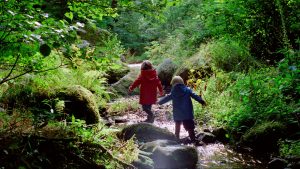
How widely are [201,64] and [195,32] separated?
12.6ft

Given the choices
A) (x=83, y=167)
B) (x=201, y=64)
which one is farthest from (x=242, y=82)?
(x=83, y=167)

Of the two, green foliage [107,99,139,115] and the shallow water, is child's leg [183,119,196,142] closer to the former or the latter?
the shallow water

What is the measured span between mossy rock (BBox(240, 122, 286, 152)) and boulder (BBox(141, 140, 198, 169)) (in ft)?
4.76

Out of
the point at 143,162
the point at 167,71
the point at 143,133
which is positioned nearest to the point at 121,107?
the point at 143,133

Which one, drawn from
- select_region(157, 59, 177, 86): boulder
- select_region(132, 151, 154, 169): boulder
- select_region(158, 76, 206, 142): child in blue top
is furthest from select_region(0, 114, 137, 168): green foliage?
select_region(157, 59, 177, 86): boulder

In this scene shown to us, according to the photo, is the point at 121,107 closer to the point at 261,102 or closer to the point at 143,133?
the point at 143,133

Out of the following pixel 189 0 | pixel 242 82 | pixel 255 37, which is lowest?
pixel 242 82

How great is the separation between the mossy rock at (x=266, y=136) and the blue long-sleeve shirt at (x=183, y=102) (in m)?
1.62

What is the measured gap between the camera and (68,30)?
10.7 ft

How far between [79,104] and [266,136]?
4.04m

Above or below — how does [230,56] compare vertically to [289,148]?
above

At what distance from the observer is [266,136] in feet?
22.6

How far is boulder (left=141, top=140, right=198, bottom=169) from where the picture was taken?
19.8 feet

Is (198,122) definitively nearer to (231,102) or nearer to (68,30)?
(231,102)
